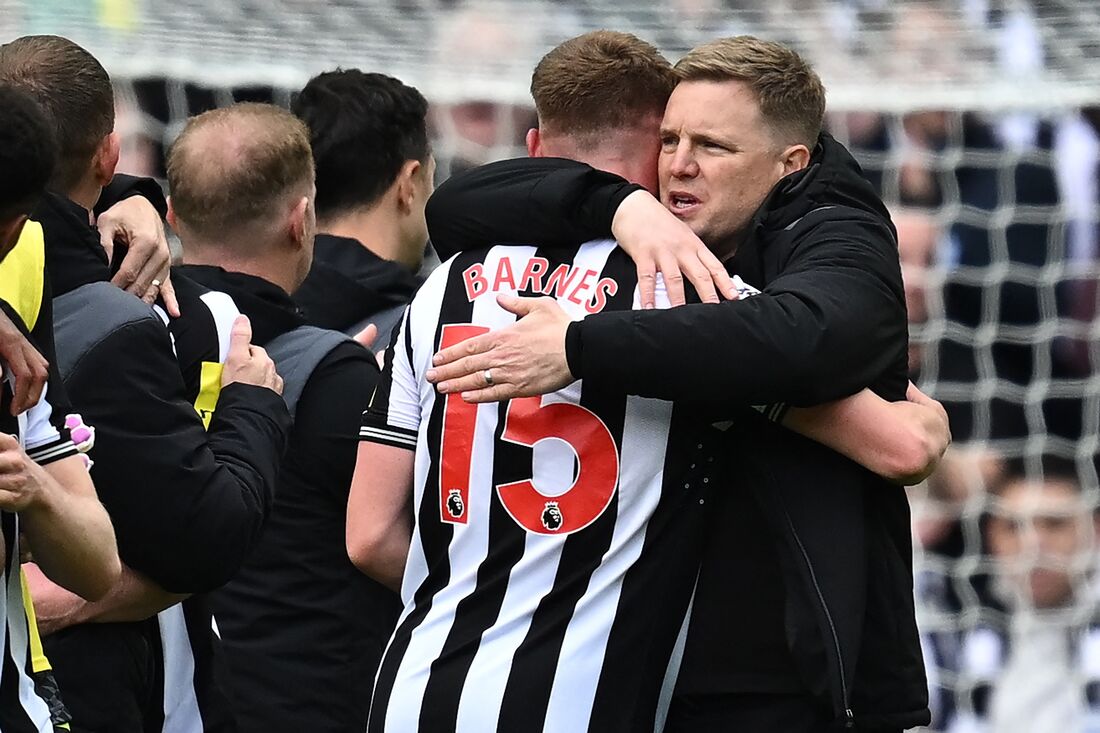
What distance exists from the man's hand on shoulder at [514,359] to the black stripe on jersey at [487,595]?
0.11 metres

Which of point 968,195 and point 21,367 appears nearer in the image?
point 21,367

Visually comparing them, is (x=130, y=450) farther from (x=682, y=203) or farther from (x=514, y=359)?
(x=682, y=203)

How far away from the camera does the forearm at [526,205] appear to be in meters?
2.45

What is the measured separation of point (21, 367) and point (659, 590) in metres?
0.95

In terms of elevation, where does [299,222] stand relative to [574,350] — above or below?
below

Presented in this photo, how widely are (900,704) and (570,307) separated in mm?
727

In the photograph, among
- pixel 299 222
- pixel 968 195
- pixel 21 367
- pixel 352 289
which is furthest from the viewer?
pixel 968 195

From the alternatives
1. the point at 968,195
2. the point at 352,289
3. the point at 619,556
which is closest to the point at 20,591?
the point at 619,556

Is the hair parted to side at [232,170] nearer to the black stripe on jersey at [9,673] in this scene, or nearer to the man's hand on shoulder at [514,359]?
the man's hand on shoulder at [514,359]

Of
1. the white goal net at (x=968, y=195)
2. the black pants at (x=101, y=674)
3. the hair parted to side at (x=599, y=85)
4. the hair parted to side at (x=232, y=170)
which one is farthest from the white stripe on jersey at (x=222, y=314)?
the white goal net at (x=968, y=195)

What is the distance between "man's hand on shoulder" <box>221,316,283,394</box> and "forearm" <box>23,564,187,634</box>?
14.0 inches

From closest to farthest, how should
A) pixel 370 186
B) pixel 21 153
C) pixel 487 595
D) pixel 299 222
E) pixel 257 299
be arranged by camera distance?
pixel 21 153 → pixel 487 595 → pixel 257 299 → pixel 299 222 → pixel 370 186

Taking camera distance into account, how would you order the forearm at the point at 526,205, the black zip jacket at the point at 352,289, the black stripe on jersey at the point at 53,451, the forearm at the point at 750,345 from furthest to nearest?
the black zip jacket at the point at 352,289 → the forearm at the point at 526,205 → the forearm at the point at 750,345 → the black stripe on jersey at the point at 53,451

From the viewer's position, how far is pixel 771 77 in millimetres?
2564
